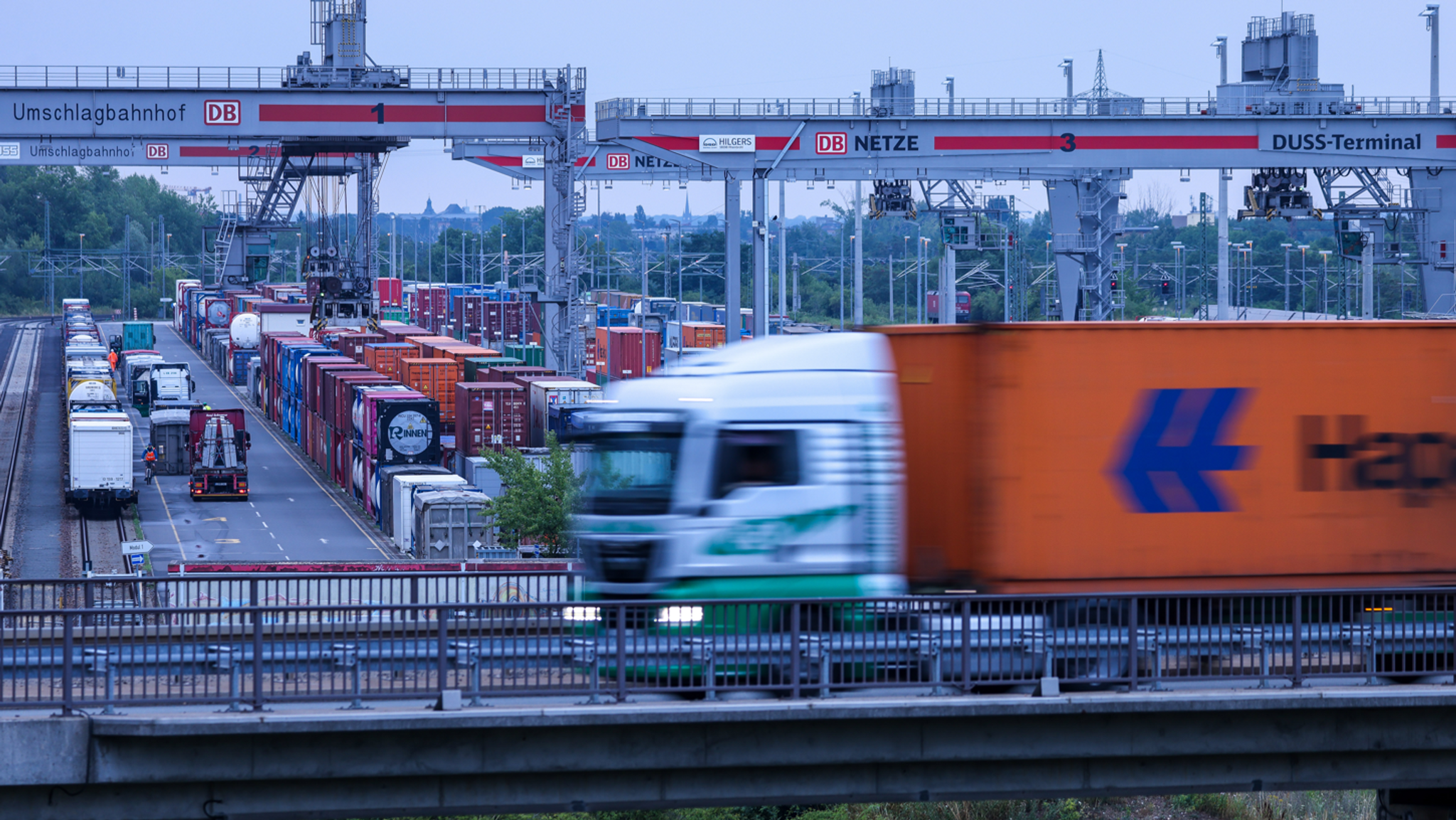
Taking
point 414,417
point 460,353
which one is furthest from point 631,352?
point 414,417

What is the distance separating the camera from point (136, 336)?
8400 cm

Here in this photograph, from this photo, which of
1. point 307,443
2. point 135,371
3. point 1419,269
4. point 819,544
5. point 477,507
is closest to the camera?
point 819,544

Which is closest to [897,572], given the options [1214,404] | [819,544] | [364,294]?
[819,544]

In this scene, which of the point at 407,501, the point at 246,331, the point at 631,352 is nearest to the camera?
the point at 407,501

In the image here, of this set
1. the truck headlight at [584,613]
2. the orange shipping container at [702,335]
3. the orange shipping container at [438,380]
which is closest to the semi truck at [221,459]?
the orange shipping container at [438,380]

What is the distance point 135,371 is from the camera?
6631 centimetres

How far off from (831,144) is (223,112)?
14.9 metres

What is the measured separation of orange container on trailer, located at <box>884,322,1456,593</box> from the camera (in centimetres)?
1267

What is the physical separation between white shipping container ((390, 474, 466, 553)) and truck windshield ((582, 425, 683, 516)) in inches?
951

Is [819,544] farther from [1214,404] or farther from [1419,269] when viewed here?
[1419,269]

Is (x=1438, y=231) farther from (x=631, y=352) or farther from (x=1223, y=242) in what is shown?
(x=631, y=352)

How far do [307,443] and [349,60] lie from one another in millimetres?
17043

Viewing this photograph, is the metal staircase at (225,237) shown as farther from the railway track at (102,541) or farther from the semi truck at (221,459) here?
the railway track at (102,541)

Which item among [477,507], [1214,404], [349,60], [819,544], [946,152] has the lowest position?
[477,507]
